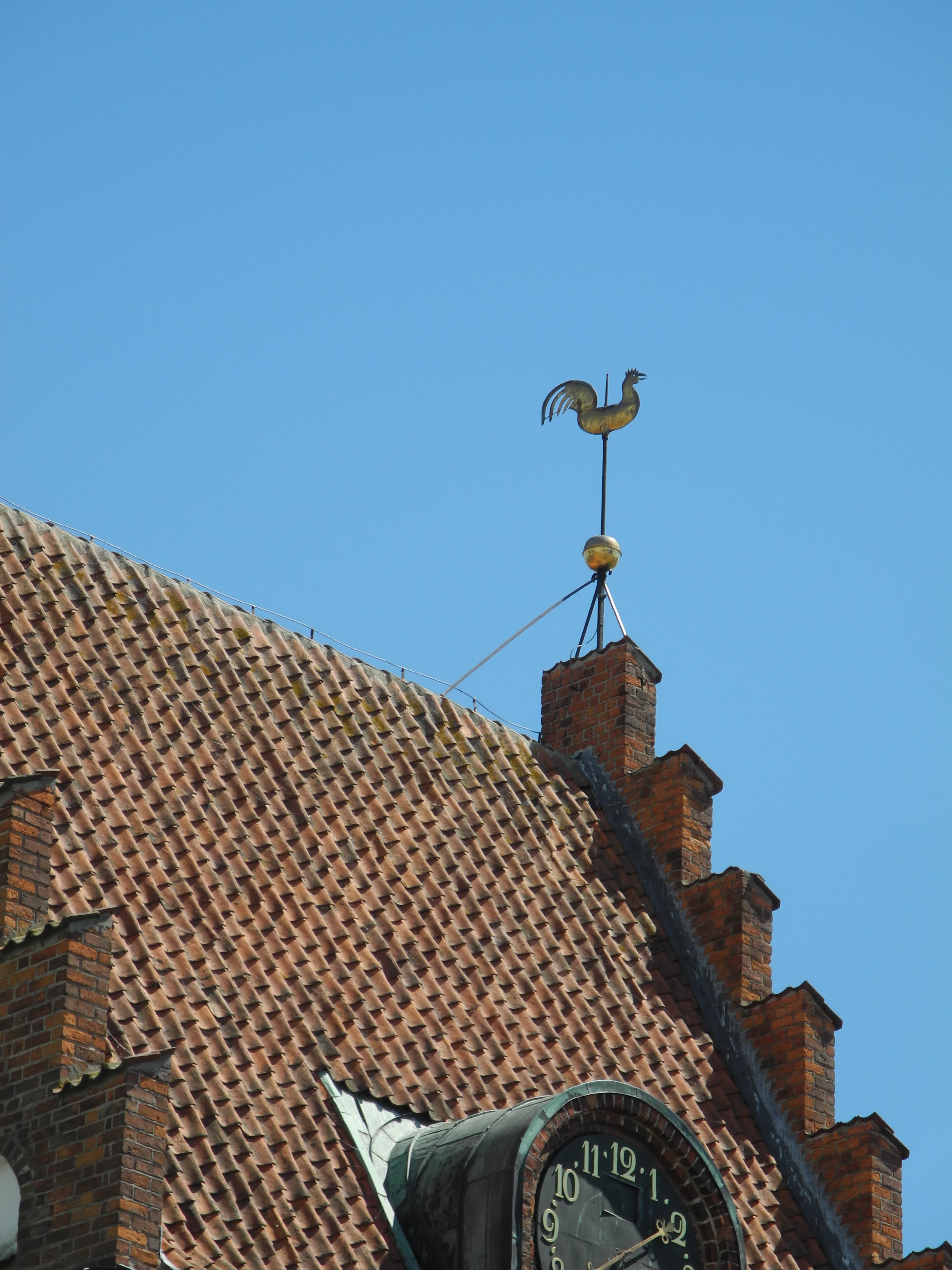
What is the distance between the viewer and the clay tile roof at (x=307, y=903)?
16578mm

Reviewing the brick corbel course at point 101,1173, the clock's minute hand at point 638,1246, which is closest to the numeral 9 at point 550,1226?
the clock's minute hand at point 638,1246

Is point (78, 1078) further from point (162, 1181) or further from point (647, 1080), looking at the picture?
point (647, 1080)

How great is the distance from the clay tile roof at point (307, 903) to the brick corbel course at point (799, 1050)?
1.45 feet

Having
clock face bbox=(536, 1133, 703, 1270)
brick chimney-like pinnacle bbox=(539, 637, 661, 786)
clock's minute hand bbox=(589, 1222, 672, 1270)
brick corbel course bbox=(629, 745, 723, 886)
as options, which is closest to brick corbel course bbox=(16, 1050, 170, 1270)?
clock face bbox=(536, 1133, 703, 1270)

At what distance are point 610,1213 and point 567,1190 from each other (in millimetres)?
478

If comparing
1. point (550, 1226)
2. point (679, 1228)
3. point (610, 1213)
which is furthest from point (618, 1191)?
point (550, 1226)

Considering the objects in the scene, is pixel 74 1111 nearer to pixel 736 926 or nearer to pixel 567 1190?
pixel 567 1190

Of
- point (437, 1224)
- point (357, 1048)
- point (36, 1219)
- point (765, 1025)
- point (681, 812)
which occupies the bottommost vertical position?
point (36, 1219)

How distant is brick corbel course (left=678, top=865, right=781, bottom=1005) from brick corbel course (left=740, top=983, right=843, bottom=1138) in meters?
0.22

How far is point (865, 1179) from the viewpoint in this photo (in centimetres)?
1992

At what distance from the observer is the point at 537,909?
803 inches

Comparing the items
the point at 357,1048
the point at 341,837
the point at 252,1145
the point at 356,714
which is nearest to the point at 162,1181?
the point at 252,1145

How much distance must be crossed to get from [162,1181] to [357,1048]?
3.45 m

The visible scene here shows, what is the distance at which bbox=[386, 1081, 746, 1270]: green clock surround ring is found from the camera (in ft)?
53.7
